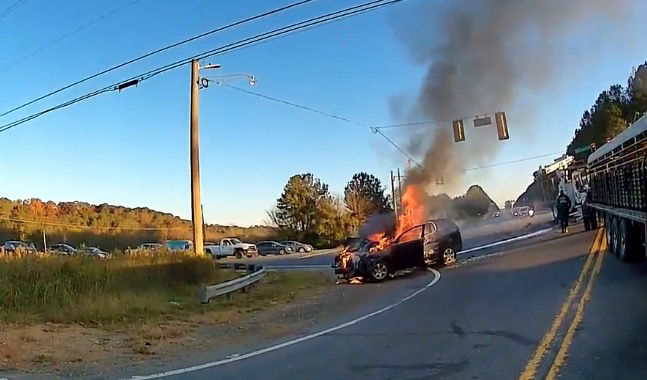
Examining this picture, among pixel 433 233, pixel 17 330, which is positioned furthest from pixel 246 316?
pixel 433 233

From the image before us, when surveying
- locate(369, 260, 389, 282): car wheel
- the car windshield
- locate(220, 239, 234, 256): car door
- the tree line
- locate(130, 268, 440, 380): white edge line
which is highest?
the tree line

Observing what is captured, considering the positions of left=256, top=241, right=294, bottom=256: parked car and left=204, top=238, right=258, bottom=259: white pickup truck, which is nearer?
left=204, top=238, right=258, bottom=259: white pickup truck

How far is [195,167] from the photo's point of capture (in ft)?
76.0

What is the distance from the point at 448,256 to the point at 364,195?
4844 centimetres

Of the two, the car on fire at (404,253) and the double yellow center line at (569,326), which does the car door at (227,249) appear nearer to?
the car on fire at (404,253)

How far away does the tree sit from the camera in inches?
2625

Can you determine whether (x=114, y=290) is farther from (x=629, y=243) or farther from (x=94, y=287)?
(x=629, y=243)

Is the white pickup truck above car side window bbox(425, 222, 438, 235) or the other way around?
the other way around

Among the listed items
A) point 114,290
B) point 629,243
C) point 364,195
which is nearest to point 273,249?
point 364,195

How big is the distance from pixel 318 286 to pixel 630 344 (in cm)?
1343

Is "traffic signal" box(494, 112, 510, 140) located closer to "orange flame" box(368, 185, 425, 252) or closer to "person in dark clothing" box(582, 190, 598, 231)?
"orange flame" box(368, 185, 425, 252)

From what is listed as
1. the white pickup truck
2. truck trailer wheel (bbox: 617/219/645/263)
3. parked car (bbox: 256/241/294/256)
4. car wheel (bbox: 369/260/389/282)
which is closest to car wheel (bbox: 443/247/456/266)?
car wheel (bbox: 369/260/389/282)

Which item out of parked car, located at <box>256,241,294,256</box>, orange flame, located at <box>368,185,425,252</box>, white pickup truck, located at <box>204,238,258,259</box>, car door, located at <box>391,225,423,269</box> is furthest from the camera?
parked car, located at <box>256,241,294,256</box>

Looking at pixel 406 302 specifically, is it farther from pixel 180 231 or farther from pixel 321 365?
pixel 180 231
